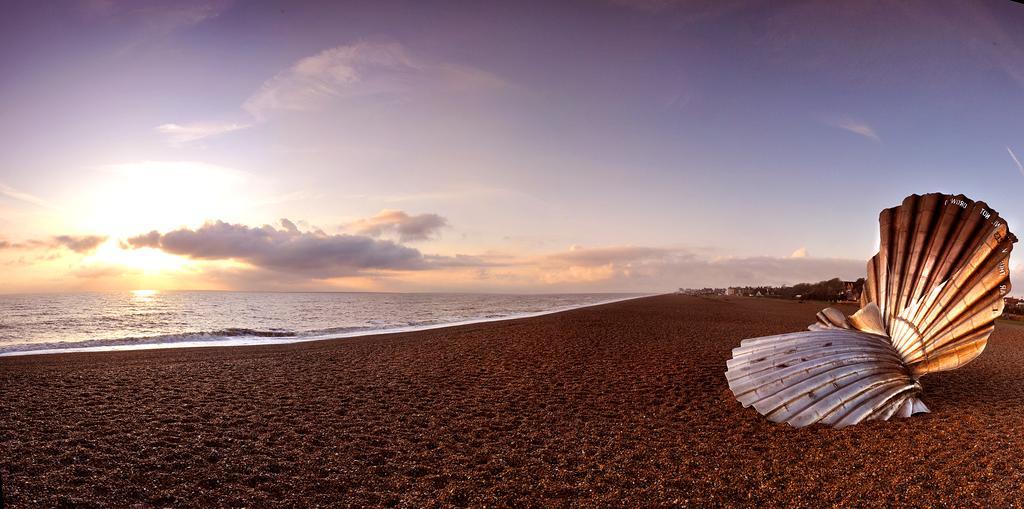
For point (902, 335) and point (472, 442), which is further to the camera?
point (902, 335)

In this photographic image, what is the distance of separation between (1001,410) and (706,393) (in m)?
3.90

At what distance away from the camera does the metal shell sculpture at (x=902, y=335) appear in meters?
6.54

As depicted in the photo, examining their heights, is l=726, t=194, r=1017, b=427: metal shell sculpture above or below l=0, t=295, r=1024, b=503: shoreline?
above

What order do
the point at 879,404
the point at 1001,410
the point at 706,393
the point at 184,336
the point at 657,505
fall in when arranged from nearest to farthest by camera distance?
the point at 657,505 < the point at 879,404 < the point at 1001,410 < the point at 706,393 < the point at 184,336

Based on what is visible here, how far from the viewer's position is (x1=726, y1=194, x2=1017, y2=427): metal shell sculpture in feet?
21.4

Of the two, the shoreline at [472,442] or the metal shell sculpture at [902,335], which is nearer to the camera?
the shoreline at [472,442]

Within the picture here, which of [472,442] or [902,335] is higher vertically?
[902,335]

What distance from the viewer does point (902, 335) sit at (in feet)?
24.7

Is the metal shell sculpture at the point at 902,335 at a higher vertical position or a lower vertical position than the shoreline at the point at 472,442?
higher

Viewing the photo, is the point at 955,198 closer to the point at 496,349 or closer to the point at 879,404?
the point at 879,404

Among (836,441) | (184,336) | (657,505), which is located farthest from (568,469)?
(184,336)

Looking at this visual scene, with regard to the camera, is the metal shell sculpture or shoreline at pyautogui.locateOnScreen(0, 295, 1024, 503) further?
the metal shell sculpture

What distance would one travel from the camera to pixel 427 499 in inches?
178

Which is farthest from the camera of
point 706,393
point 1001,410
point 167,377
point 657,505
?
point 167,377
